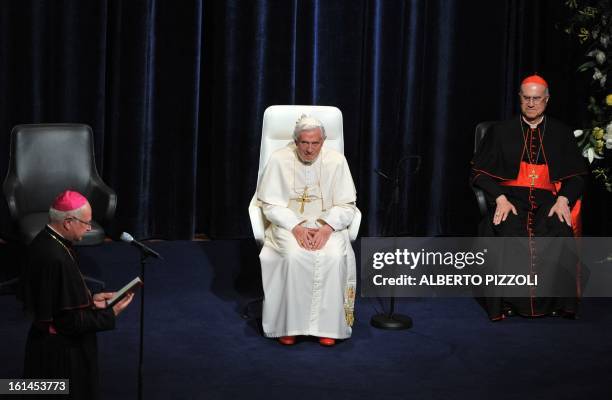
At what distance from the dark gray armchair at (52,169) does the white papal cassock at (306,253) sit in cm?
104

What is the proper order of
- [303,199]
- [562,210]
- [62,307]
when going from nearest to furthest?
1. [62,307]
2. [303,199]
3. [562,210]

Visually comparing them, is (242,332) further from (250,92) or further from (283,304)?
(250,92)

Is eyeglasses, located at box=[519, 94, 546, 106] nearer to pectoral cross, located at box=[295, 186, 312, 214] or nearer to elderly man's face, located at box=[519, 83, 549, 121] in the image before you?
elderly man's face, located at box=[519, 83, 549, 121]

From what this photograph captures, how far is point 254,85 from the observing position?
7.11 metres

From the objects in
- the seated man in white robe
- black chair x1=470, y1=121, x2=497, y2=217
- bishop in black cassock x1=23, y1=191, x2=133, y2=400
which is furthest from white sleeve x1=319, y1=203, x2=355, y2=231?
bishop in black cassock x1=23, y1=191, x2=133, y2=400

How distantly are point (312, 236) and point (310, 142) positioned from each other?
1.63ft

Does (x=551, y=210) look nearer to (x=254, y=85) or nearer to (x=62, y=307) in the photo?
(x=254, y=85)

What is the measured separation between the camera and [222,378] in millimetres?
4711

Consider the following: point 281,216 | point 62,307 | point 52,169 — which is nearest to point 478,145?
point 281,216

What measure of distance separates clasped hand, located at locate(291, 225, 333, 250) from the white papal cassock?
2cm

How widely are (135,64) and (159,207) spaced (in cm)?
102

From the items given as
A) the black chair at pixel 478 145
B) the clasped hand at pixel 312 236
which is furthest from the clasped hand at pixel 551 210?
the clasped hand at pixel 312 236

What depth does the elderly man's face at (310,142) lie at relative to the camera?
5406 millimetres

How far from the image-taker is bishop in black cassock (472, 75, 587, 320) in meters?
5.88
